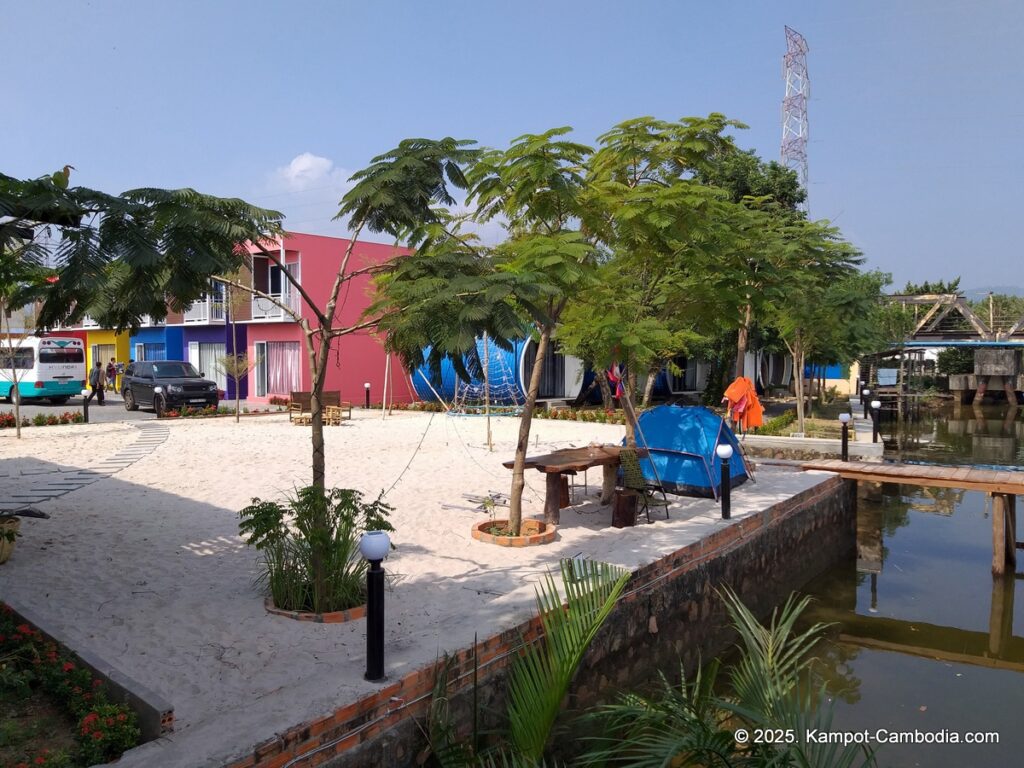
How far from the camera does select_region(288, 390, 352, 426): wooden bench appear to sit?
19859 millimetres

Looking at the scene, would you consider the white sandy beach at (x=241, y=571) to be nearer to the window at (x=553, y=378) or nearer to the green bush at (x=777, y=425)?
the green bush at (x=777, y=425)

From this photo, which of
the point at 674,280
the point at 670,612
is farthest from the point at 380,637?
the point at 674,280

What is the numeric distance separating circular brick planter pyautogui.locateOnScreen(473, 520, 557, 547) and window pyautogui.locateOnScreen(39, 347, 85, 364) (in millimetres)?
22137

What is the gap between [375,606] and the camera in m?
4.45

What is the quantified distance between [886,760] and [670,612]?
6.65ft

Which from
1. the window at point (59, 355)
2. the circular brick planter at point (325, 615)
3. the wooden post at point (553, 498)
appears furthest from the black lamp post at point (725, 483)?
the window at point (59, 355)

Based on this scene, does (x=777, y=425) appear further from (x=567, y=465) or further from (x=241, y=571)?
(x=241, y=571)

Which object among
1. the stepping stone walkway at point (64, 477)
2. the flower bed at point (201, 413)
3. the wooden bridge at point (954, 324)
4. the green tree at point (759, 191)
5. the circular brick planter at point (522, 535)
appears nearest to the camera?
the circular brick planter at point (522, 535)

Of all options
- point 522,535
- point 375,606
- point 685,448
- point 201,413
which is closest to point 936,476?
point 685,448

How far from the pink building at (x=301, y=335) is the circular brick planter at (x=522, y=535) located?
1650 cm

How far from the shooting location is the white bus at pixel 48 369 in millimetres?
25000

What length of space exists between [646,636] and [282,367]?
22.5 m

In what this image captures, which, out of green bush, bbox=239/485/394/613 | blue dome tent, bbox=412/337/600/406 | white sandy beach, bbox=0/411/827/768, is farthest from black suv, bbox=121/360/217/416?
green bush, bbox=239/485/394/613

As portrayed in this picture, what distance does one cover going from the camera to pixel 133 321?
5168 millimetres
